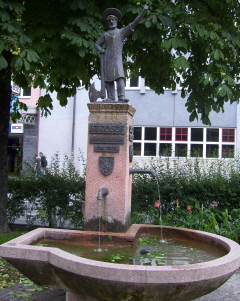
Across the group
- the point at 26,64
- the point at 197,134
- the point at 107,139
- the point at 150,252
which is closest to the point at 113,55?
the point at 107,139

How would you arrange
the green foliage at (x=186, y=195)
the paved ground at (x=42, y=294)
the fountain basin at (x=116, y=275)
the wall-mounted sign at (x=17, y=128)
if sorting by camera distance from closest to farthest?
the fountain basin at (x=116, y=275) < the paved ground at (x=42, y=294) < the green foliage at (x=186, y=195) < the wall-mounted sign at (x=17, y=128)

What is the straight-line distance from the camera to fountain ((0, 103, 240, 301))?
341 cm

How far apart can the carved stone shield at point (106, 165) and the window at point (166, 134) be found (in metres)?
17.2

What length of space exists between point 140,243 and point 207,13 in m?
4.58

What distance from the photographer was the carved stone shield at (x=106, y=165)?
5.29 meters

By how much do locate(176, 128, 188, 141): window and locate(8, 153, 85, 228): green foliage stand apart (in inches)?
530

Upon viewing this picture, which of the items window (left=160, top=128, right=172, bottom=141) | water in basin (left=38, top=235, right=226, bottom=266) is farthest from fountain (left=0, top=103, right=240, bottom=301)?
window (left=160, top=128, right=172, bottom=141)

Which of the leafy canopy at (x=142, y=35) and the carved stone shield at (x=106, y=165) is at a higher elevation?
the leafy canopy at (x=142, y=35)

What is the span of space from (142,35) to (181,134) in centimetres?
1540

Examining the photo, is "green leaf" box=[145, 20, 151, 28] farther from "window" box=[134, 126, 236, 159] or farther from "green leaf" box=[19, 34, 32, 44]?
"window" box=[134, 126, 236, 159]

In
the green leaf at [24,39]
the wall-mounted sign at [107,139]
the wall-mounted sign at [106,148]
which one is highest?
the green leaf at [24,39]

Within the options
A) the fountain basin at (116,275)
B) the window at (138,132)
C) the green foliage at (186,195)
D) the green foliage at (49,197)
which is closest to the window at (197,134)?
the window at (138,132)

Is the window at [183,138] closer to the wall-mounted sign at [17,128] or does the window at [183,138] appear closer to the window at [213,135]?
the window at [213,135]

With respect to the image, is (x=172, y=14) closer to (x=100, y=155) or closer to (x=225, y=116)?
(x=100, y=155)
